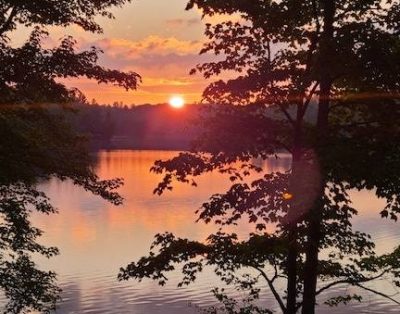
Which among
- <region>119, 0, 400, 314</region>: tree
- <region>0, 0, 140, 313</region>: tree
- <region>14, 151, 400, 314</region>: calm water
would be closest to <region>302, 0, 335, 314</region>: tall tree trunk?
<region>119, 0, 400, 314</region>: tree

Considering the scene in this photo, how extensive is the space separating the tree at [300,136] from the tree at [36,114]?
3.46 m

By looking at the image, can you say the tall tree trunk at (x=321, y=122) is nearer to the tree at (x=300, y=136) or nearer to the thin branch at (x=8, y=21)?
the tree at (x=300, y=136)

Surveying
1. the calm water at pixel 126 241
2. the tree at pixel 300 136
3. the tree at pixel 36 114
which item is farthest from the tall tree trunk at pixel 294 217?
the calm water at pixel 126 241

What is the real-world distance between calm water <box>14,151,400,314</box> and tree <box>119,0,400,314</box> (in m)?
14.6

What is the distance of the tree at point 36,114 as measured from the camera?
1352 cm

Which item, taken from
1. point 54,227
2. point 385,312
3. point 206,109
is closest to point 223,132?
point 206,109

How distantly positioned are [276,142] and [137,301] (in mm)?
24804

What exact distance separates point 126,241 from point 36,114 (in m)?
41.7

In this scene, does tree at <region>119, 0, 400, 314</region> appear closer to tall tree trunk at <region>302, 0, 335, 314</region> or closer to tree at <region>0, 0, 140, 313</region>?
tall tree trunk at <region>302, 0, 335, 314</region>

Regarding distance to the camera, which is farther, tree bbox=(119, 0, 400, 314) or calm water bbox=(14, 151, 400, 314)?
calm water bbox=(14, 151, 400, 314)

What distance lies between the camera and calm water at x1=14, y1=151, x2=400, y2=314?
3469cm

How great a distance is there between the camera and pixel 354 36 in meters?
11.2

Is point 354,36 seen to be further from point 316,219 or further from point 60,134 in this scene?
point 60,134

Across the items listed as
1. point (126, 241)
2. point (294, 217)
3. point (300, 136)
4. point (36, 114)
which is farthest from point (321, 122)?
point (126, 241)
